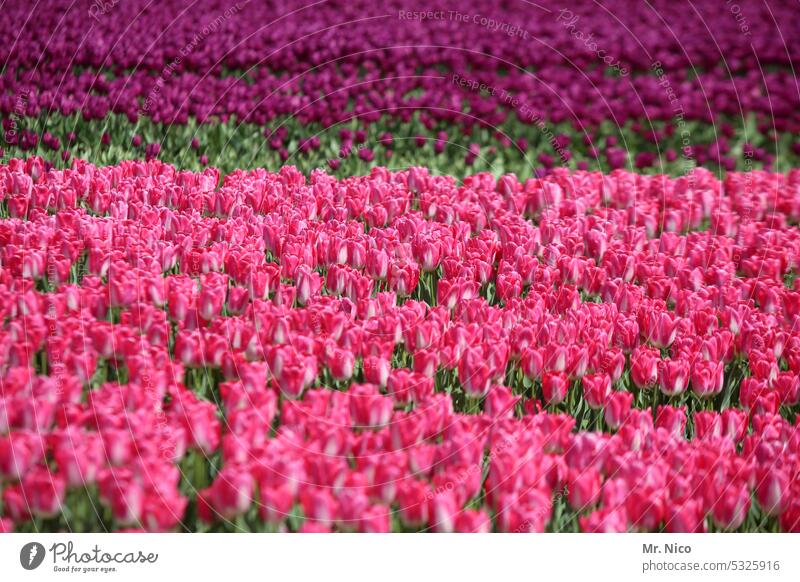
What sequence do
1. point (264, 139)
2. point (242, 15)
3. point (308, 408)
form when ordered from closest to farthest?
point (308, 408) < point (264, 139) < point (242, 15)

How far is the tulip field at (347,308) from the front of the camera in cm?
257

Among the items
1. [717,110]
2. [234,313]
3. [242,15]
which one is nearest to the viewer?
[234,313]

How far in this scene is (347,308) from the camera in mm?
3566

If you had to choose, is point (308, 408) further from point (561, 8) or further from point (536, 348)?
point (561, 8)

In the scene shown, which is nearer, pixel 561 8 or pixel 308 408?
pixel 308 408

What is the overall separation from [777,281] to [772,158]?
465 centimetres

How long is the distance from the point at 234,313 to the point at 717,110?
6999mm

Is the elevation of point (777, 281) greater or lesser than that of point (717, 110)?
lesser

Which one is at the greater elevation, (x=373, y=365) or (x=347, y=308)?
(x=347, y=308)

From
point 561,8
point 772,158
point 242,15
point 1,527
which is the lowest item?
point 1,527

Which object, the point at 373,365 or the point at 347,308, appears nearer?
the point at 373,365

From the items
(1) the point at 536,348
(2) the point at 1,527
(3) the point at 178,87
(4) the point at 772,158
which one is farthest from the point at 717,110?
(2) the point at 1,527

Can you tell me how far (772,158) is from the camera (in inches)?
342

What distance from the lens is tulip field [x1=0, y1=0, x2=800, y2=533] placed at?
2.57m
